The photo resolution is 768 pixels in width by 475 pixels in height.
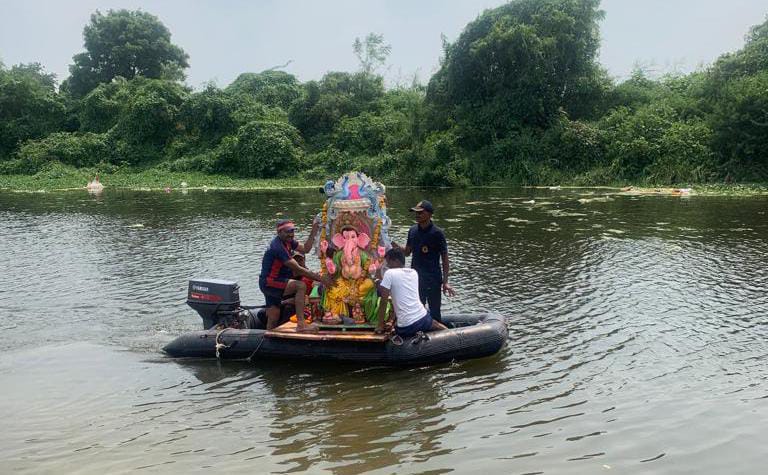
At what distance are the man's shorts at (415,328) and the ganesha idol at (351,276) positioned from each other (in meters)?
0.80

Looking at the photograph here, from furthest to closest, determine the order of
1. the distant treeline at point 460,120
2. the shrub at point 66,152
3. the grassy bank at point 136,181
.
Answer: the shrub at point 66,152 → the grassy bank at point 136,181 → the distant treeline at point 460,120

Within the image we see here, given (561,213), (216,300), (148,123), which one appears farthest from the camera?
(148,123)

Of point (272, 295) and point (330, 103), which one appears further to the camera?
point (330, 103)

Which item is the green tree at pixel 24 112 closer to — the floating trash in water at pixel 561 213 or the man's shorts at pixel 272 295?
the floating trash in water at pixel 561 213

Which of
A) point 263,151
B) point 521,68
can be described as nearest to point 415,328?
point 521,68

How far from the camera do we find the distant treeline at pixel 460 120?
103ft

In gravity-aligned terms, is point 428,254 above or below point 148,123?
below

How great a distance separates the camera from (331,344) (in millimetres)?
7699

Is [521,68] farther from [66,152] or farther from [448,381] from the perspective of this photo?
[66,152]

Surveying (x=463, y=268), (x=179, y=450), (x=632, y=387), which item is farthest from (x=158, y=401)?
(x=463, y=268)

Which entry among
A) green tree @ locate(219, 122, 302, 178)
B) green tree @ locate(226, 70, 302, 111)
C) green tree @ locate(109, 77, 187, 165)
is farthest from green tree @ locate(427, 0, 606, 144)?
green tree @ locate(109, 77, 187, 165)

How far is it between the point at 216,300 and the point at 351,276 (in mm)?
1900

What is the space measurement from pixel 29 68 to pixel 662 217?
257 ft

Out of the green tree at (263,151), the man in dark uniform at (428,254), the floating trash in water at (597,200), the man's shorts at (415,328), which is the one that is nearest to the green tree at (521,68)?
the floating trash in water at (597,200)
